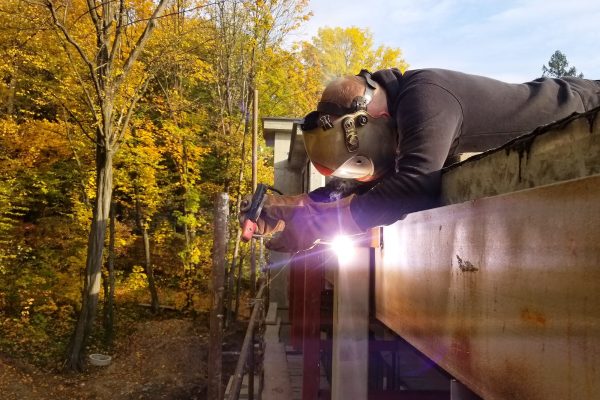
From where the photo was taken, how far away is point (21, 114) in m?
16.7

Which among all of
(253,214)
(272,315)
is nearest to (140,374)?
(272,315)

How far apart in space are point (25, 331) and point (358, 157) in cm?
1605

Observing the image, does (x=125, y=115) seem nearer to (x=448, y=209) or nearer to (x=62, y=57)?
(x=62, y=57)

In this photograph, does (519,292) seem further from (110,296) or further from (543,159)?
(110,296)

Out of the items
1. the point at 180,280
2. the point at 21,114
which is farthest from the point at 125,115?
the point at 180,280

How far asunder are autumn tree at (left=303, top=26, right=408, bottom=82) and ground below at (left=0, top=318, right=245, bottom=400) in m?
16.4

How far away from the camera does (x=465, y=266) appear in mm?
935

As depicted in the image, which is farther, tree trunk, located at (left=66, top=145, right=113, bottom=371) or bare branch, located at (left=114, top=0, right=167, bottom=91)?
tree trunk, located at (left=66, top=145, right=113, bottom=371)

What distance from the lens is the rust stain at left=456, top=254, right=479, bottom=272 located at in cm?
90

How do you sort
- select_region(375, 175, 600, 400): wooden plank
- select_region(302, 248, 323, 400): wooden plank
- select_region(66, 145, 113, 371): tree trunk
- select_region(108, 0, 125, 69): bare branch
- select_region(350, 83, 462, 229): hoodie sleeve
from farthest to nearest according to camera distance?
select_region(66, 145, 113, 371): tree trunk
select_region(108, 0, 125, 69): bare branch
select_region(302, 248, 323, 400): wooden plank
select_region(350, 83, 462, 229): hoodie sleeve
select_region(375, 175, 600, 400): wooden plank

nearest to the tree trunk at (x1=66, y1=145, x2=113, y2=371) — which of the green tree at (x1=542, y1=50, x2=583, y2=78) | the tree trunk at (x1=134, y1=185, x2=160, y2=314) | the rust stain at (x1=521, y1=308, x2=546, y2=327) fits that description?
the tree trunk at (x1=134, y1=185, x2=160, y2=314)

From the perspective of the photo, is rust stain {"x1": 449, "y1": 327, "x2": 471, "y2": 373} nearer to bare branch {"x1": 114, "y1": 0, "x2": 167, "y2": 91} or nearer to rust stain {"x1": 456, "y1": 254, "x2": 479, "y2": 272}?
rust stain {"x1": 456, "y1": 254, "x2": 479, "y2": 272}

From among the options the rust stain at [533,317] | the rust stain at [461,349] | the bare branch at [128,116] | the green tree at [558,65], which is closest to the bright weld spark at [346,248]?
the rust stain at [461,349]

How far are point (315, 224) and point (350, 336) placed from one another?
745 mm
